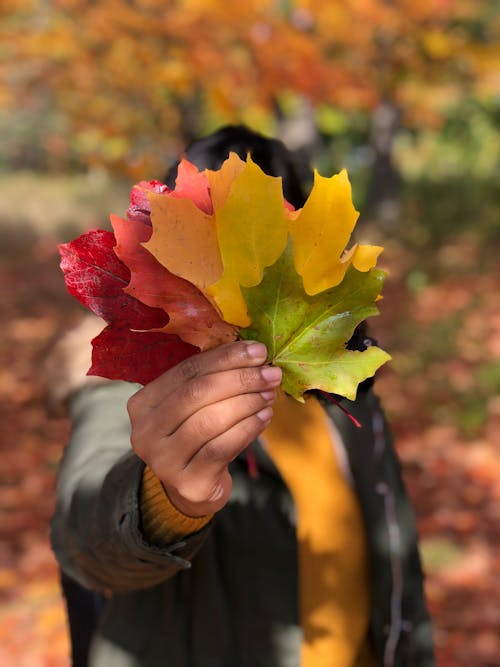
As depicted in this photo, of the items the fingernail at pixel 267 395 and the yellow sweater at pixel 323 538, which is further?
the yellow sweater at pixel 323 538

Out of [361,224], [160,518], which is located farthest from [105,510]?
[361,224]

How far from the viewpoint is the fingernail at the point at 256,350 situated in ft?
2.66

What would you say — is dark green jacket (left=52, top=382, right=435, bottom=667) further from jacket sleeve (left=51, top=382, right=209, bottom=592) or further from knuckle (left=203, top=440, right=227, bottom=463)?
knuckle (left=203, top=440, right=227, bottom=463)

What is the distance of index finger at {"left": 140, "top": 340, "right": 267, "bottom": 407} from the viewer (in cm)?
81

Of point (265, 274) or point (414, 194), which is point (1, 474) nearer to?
point (265, 274)

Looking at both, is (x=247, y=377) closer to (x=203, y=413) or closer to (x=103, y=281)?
(x=203, y=413)

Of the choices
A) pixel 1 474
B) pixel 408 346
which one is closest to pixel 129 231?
pixel 1 474

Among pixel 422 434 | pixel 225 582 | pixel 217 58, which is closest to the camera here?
pixel 225 582

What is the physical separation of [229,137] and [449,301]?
8.23 meters

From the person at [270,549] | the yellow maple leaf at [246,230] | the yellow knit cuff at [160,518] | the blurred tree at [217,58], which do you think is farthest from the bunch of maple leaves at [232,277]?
the blurred tree at [217,58]

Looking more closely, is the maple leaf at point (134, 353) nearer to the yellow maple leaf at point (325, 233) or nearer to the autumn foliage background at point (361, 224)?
the yellow maple leaf at point (325, 233)

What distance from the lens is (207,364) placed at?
0.82 metres

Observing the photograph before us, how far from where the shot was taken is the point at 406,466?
557cm

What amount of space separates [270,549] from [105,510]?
499mm
